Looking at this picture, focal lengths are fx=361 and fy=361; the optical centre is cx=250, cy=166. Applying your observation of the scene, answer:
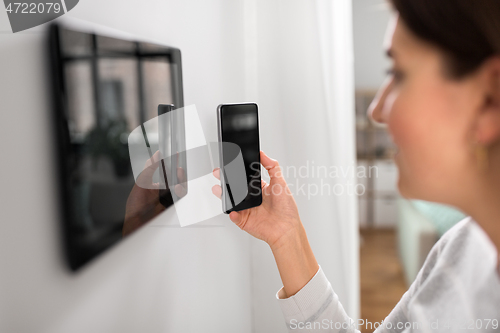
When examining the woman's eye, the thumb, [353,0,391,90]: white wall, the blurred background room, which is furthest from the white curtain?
[353,0,391,90]: white wall

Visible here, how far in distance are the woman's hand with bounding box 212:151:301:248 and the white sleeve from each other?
9 cm

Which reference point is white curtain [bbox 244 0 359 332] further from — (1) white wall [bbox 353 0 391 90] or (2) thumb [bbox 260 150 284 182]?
(1) white wall [bbox 353 0 391 90]

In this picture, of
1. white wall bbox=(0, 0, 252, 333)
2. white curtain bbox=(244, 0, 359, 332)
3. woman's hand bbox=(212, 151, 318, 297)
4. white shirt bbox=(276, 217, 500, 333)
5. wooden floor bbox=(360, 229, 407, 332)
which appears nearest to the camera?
white wall bbox=(0, 0, 252, 333)

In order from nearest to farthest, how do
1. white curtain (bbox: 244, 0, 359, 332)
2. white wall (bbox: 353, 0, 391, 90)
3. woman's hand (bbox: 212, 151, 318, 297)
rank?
woman's hand (bbox: 212, 151, 318, 297)
white curtain (bbox: 244, 0, 359, 332)
white wall (bbox: 353, 0, 391, 90)

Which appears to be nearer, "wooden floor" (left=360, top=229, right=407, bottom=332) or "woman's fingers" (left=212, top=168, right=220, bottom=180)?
"woman's fingers" (left=212, top=168, right=220, bottom=180)

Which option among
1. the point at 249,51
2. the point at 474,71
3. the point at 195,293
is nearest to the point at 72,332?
the point at 195,293

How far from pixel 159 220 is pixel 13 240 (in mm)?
225

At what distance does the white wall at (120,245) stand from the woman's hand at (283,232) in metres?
0.08

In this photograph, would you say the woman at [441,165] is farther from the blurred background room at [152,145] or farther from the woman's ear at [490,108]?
the blurred background room at [152,145]

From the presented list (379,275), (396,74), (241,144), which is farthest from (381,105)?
(379,275)

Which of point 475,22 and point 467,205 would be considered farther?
point 467,205

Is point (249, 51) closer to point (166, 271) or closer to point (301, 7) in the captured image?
point (301, 7)

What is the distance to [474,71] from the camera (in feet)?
1.15

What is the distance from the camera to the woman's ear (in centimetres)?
34
